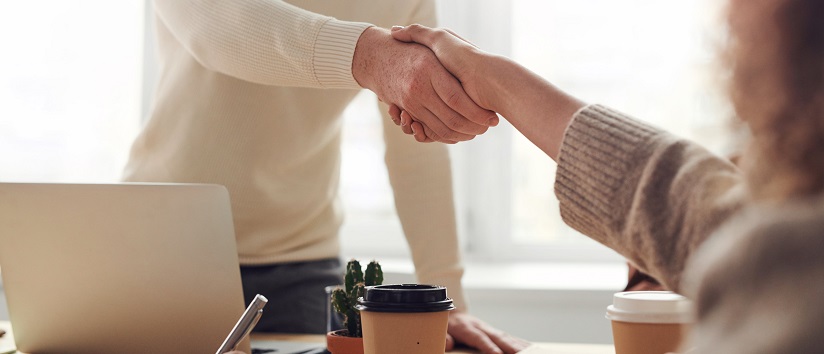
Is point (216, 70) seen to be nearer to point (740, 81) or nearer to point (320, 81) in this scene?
point (320, 81)

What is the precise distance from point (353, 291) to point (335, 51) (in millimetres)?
402

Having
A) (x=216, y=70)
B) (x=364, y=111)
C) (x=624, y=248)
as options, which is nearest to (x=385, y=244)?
(x=364, y=111)

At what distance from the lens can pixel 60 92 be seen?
2934mm

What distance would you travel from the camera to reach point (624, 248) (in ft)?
2.39

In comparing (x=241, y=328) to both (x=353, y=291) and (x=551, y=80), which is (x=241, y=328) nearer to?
(x=353, y=291)

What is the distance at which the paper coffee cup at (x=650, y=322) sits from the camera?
38.6 inches

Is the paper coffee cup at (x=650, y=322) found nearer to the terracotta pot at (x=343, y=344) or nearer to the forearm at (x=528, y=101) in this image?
the forearm at (x=528, y=101)

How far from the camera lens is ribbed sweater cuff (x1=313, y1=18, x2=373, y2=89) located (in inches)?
52.3

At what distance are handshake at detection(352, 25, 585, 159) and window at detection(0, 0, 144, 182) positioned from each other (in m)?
1.82

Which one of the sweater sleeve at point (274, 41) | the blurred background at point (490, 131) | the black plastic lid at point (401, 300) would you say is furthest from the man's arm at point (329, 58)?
the blurred background at point (490, 131)

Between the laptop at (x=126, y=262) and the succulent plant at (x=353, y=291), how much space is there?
135 mm

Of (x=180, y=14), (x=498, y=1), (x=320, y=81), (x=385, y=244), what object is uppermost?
(x=498, y=1)

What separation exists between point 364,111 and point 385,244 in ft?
1.49

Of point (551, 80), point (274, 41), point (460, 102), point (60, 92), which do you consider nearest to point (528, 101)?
Answer: point (460, 102)
